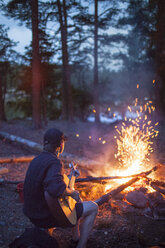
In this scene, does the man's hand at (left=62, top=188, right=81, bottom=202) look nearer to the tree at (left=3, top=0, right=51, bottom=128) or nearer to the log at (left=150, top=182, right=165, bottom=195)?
the log at (left=150, top=182, right=165, bottom=195)

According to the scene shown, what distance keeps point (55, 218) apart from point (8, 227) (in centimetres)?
175

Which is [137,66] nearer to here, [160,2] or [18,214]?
[160,2]

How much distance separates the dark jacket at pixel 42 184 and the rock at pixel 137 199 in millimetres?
2683

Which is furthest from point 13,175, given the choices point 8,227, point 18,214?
point 8,227

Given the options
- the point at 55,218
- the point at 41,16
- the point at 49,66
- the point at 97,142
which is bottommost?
the point at 97,142

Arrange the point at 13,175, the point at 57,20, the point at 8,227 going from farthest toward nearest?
1. the point at 57,20
2. the point at 13,175
3. the point at 8,227

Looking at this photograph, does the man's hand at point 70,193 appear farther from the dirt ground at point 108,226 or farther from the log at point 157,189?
the log at point 157,189

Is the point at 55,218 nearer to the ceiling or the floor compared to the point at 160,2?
nearer to the floor

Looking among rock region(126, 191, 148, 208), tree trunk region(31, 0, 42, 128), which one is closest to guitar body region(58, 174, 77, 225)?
rock region(126, 191, 148, 208)

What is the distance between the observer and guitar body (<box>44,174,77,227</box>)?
3236 millimetres

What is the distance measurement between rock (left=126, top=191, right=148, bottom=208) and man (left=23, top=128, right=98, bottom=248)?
206 centimetres

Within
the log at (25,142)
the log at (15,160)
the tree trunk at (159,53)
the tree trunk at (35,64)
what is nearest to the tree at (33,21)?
the tree trunk at (35,64)

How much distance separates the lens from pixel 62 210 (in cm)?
328

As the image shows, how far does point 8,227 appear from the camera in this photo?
4.55m
